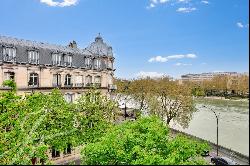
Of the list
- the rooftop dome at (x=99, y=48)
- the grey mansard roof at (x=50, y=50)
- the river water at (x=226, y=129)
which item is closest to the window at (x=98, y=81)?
the grey mansard roof at (x=50, y=50)

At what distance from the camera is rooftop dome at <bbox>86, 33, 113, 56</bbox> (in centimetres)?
4699

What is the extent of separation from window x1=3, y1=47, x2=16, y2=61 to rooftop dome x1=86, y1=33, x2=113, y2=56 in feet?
45.7

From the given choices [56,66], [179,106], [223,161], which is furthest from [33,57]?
[179,106]

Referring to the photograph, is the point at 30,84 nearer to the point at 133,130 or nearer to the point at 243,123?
the point at 133,130

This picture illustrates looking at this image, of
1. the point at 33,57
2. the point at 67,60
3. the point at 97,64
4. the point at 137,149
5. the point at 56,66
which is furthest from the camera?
the point at 97,64

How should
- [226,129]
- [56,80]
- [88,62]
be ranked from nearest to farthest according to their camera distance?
1. [56,80]
2. [88,62]
3. [226,129]

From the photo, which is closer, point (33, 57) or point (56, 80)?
point (33, 57)

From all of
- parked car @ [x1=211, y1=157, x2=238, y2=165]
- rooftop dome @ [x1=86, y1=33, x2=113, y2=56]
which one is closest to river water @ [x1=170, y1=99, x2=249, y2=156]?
parked car @ [x1=211, y1=157, x2=238, y2=165]

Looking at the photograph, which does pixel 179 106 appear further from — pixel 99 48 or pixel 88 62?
pixel 88 62

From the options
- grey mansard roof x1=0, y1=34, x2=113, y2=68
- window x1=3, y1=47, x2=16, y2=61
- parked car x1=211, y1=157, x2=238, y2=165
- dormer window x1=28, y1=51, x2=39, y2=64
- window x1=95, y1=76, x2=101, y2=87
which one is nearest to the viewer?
parked car x1=211, y1=157, x2=238, y2=165

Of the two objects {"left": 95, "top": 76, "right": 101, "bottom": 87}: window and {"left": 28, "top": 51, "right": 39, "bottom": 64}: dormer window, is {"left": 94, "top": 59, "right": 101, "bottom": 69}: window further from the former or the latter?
{"left": 28, "top": 51, "right": 39, "bottom": 64}: dormer window

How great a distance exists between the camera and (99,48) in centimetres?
4772

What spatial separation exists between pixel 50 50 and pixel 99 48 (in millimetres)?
9866

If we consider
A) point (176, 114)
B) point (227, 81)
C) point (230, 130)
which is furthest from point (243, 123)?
point (227, 81)
